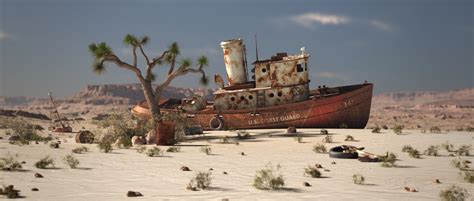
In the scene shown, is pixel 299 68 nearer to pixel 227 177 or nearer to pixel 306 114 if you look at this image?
pixel 306 114

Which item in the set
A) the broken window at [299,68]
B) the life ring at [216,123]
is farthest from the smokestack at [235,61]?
the broken window at [299,68]

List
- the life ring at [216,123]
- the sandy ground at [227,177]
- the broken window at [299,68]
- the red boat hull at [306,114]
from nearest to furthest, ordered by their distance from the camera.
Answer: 1. the sandy ground at [227,177]
2. the red boat hull at [306,114]
3. the life ring at [216,123]
4. the broken window at [299,68]

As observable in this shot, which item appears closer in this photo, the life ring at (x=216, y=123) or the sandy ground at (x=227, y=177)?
the sandy ground at (x=227, y=177)

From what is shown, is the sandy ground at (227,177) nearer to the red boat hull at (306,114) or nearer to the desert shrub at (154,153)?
the desert shrub at (154,153)

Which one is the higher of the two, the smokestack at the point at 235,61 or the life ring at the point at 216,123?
the smokestack at the point at 235,61

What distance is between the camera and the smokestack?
25688 mm

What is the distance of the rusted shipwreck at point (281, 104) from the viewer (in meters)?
23.5

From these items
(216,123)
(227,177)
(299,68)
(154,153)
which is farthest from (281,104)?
(227,177)

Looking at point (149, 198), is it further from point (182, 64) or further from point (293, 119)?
point (293, 119)

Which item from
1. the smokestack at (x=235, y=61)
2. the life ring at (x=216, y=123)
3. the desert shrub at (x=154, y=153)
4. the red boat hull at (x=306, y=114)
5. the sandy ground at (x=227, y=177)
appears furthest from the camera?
the smokestack at (x=235, y=61)

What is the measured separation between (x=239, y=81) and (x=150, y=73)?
6.10 metres

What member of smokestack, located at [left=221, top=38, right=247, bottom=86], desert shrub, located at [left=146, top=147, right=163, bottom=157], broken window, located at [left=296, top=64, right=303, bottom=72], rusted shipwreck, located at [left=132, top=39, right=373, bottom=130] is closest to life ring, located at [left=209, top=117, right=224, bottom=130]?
rusted shipwreck, located at [left=132, top=39, right=373, bottom=130]

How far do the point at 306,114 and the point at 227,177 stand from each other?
15.1 meters

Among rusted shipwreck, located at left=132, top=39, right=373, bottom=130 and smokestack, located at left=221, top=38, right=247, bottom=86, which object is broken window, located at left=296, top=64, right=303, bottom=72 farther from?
smokestack, located at left=221, top=38, right=247, bottom=86
